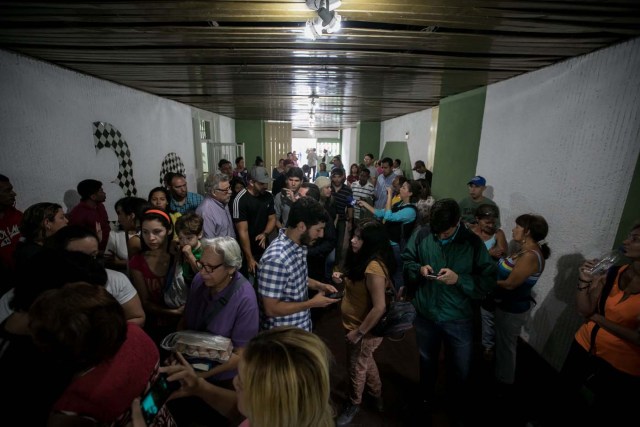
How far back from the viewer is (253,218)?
3.53 metres

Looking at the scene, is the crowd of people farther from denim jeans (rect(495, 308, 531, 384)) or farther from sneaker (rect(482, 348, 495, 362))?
sneaker (rect(482, 348, 495, 362))

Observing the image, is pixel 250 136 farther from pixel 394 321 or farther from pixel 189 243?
pixel 394 321

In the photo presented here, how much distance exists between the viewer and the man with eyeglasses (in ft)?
10.1

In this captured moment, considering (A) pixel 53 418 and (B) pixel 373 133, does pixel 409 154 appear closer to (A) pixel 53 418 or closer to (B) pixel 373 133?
(B) pixel 373 133

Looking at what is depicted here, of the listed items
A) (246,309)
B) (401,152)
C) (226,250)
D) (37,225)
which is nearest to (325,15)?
(226,250)

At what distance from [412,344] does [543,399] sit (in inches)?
46.7

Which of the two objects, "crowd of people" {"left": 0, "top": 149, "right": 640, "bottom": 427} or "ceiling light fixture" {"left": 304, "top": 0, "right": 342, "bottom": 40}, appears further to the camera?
"ceiling light fixture" {"left": 304, "top": 0, "right": 342, "bottom": 40}

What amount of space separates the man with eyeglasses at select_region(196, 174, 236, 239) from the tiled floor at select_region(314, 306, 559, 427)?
1775 millimetres

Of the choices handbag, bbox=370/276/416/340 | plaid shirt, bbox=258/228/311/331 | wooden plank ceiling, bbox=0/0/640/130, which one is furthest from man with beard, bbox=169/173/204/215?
handbag, bbox=370/276/416/340

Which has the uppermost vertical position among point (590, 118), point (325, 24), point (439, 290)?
point (325, 24)

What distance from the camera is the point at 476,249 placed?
6.63 feet

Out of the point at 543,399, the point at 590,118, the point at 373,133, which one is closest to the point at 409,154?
the point at 373,133

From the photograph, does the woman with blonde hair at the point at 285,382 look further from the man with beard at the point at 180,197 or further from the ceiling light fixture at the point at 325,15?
the man with beard at the point at 180,197

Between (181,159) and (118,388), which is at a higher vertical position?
(181,159)
